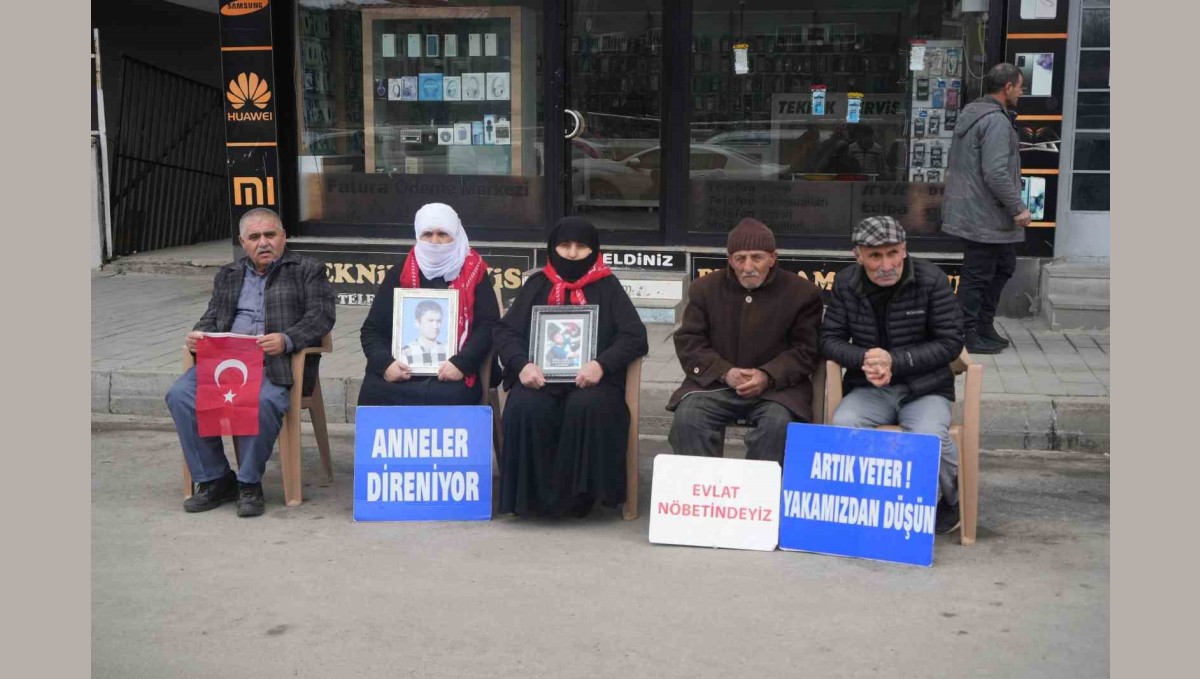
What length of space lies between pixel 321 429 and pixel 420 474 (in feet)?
2.93

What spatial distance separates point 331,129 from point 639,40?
275 cm

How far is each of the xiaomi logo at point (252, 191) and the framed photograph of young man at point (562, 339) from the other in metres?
5.13

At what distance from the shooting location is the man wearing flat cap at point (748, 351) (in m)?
5.19

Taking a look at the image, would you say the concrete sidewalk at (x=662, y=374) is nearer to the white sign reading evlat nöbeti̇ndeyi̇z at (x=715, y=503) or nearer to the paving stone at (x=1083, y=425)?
the paving stone at (x=1083, y=425)

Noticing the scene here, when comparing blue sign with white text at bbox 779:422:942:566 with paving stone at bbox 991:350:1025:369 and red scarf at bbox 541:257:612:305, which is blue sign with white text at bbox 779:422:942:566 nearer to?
red scarf at bbox 541:257:612:305

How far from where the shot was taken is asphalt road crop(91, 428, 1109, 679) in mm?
3797

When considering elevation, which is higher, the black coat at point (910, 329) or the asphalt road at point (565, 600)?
the black coat at point (910, 329)

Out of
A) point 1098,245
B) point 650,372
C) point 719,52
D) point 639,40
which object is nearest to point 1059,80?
point 1098,245

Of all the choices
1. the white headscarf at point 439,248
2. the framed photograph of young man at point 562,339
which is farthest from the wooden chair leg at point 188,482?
the framed photograph of young man at point 562,339

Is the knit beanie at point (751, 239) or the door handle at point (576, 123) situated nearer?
the knit beanie at point (751, 239)

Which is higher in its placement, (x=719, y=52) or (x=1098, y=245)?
(x=719, y=52)

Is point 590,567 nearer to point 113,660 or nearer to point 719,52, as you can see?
point 113,660

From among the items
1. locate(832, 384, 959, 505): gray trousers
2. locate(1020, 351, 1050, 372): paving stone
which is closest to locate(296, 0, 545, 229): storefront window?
locate(1020, 351, 1050, 372): paving stone

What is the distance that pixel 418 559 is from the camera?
4.79m
